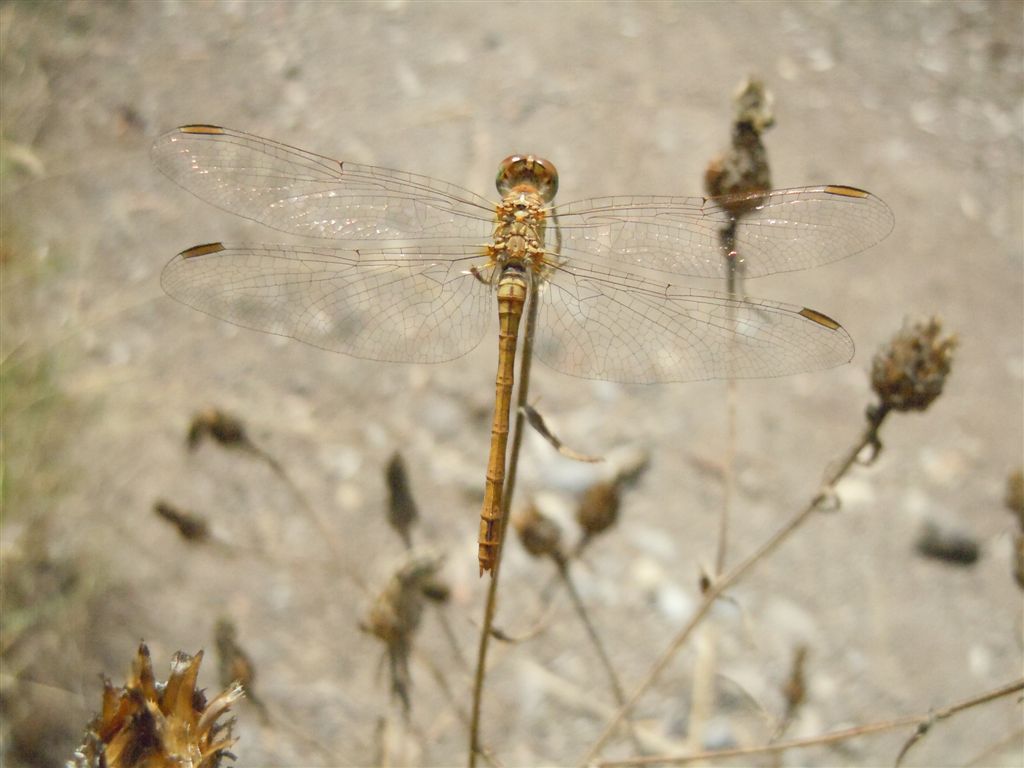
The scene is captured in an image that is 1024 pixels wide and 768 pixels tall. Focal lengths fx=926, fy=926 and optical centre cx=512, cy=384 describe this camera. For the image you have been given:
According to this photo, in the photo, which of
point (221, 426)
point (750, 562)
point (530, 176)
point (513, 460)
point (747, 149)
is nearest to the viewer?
point (513, 460)

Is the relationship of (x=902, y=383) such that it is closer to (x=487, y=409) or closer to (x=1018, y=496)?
(x=1018, y=496)

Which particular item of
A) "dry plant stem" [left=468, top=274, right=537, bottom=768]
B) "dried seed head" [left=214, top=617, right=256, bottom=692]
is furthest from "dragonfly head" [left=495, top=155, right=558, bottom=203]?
"dried seed head" [left=214, top=617, right=256, bottom=692]

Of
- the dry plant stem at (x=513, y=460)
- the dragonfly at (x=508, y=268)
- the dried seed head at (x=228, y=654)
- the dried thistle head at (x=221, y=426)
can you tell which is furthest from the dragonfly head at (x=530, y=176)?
the dried seed head at (x=228, y=654)

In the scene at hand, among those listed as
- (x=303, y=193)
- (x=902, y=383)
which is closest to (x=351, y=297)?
(x=303, y=193)

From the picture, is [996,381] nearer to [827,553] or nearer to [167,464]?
[827,553]

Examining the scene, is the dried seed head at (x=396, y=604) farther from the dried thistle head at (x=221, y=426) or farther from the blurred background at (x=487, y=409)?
the dried thistle head at (x=221, y=426)

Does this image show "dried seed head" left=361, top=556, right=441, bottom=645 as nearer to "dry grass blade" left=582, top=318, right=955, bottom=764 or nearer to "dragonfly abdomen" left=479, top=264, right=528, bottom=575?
"dragonfly abdomen" left=479, top=264, right=528, bottom=575

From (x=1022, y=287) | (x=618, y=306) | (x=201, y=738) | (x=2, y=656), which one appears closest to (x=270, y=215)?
(x=618, y=306)
